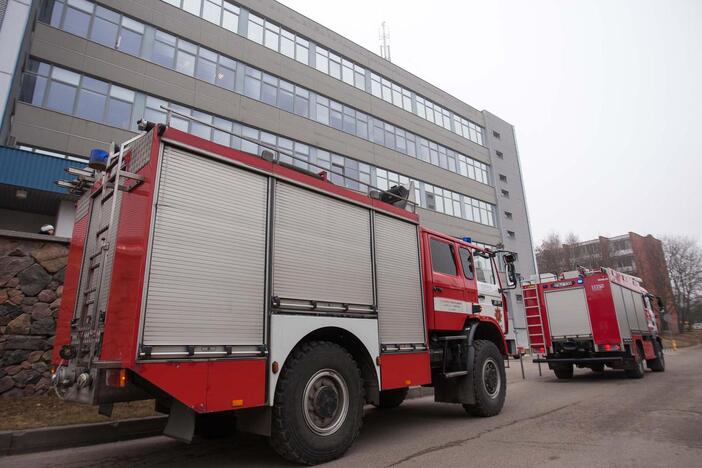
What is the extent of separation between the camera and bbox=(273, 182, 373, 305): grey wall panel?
4.85m

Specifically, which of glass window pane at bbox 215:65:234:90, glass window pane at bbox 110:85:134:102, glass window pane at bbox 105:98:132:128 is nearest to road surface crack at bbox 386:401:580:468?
glass window pane at bbox 105:98:132:128

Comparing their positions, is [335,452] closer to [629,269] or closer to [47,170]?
[47,170]

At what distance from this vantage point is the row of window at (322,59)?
70.4ft

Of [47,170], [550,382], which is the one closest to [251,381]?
[550,382]

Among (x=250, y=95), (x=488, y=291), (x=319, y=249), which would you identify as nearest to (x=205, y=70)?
(x=250, y=95)

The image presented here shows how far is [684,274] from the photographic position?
168 feet

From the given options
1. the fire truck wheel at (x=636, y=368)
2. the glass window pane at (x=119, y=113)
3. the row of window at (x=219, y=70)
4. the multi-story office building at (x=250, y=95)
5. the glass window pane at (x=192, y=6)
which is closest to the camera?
the fire truck wheel at (x=636, y=368)

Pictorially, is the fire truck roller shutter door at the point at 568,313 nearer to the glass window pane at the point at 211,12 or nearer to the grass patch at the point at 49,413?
the grass patch at the point at 49,413

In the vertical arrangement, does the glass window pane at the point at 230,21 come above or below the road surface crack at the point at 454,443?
above

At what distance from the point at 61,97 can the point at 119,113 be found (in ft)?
6.53

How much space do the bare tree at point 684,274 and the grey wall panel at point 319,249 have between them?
60.5 m

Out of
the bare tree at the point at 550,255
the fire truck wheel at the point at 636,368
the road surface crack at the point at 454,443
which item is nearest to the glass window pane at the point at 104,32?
the road surface crack at the point at 454,443

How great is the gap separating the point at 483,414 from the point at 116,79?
60.6 feet

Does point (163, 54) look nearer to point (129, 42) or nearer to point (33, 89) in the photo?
point (129, 42)
